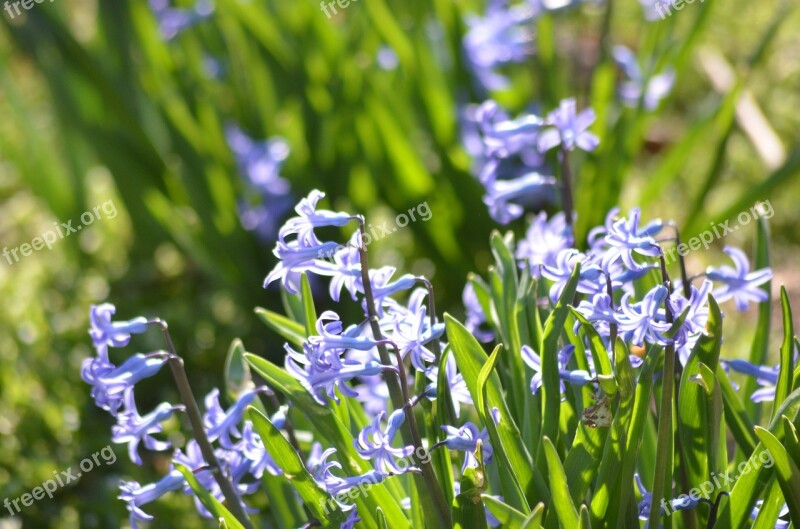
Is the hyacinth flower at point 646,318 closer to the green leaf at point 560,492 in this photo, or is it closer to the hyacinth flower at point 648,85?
the green leaf at point 560,492

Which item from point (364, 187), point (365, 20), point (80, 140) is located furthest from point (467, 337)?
point (80, 140)

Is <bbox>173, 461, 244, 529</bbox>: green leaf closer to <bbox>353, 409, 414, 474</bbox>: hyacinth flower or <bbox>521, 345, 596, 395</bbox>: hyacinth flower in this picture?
<bbox>353, 409, 414, 474</bbox>: hyacinth flower

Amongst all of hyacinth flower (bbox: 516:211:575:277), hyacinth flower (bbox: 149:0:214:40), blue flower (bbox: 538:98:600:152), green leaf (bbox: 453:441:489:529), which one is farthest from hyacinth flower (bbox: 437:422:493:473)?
hyacinth flower (bbox: 149:0:214:40)

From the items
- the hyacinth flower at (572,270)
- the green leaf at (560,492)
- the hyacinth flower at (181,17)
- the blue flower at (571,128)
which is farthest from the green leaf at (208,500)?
the hyacinth flower at (181,17)

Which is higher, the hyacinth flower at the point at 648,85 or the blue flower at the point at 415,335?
the hyacinth flower at the point at 648,85

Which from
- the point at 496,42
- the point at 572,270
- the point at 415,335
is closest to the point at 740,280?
the point at 572,270

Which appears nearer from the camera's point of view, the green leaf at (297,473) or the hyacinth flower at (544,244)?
the green leaf at (297,473)

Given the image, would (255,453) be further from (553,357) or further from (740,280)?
(740,280)

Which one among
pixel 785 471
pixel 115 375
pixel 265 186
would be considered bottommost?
pixel 785 471
